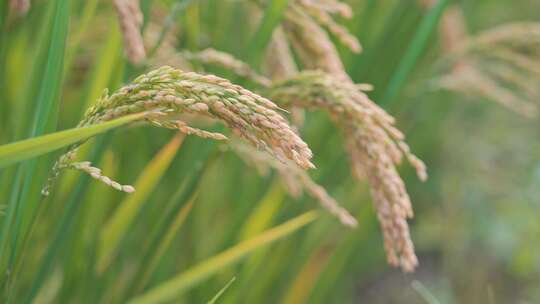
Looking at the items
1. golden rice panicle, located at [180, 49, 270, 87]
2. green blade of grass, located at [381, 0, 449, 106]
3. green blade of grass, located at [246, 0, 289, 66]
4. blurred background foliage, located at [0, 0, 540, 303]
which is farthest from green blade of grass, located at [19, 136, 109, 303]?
green blade of grass, located at [381, 0, 449, 106]

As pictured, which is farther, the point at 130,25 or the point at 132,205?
the point at 132,205

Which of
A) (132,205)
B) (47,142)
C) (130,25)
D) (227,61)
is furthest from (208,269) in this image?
(47,142)

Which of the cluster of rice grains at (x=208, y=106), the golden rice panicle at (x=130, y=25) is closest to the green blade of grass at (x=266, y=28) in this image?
the golden rice panicle at (x=130, y=25)

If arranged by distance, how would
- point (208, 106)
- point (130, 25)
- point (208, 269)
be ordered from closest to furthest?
point (208, 106) < point (130, 25) < point (208, 269)

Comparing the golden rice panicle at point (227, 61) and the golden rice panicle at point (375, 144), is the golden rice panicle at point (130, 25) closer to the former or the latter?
the golden rice panicle at point (227, 61)

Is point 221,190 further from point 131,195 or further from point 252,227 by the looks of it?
point 131,195

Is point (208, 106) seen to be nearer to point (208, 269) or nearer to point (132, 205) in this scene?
point (208, 269)
